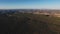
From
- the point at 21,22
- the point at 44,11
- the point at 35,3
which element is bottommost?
the point at 21,22

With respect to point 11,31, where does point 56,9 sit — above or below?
above

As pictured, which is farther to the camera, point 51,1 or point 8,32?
point 51,1

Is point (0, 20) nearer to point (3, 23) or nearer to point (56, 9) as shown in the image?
point (3, 23)

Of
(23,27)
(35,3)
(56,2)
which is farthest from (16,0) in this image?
(56,2)

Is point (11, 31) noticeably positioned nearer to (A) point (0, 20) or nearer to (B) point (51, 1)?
(A) point (0, 20)

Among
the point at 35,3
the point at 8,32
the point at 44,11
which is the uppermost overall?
the point at 35,3

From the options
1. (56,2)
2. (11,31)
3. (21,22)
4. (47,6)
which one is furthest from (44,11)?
(11,31)
